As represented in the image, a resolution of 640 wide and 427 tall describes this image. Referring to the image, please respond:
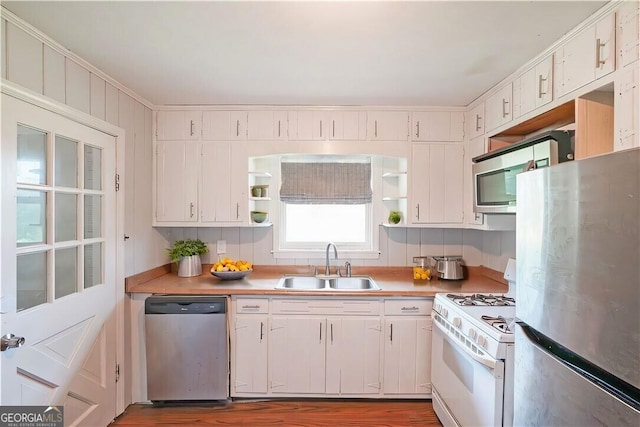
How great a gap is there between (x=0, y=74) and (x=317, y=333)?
2267 mm

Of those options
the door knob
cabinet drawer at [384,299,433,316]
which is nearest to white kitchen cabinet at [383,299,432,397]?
cabinet drawer at [384,299,433,316]

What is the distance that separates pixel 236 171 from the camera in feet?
8.67

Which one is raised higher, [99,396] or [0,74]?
[0,74]

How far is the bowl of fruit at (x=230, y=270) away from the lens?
2506 millimetres

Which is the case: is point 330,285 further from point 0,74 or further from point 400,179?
point 0,74

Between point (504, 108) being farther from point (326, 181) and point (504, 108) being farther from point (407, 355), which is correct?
point (407, 355)

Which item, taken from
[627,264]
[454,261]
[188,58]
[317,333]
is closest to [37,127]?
[188,58]

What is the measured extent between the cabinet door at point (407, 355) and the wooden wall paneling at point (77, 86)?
2.46 m

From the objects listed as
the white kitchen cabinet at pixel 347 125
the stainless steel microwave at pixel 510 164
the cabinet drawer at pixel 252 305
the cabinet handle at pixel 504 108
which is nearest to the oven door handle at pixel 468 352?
the stainless steel microwave at pixel 510 164

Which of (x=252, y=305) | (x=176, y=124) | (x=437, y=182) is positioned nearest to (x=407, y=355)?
(x=252, y=305)

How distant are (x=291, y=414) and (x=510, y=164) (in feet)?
7.24

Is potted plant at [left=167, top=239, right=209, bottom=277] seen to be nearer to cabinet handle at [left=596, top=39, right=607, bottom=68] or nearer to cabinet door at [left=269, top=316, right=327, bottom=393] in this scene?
cabinet door at [left=269, top=316, right=327, bottom=393]

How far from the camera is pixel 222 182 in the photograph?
2648 mm

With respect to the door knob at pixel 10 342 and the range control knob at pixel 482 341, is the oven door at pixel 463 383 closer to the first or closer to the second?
the range control knob at pixel 482 341
